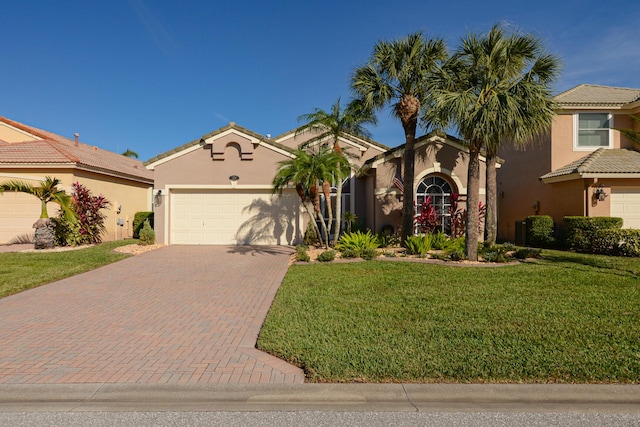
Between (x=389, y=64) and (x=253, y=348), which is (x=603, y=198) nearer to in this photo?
(x=389, y=64)

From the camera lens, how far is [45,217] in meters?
13.6

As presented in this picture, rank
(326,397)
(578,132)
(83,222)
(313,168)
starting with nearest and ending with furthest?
1. (326,397)
2. (313,168)
3. (83,222)
4. (578,132)

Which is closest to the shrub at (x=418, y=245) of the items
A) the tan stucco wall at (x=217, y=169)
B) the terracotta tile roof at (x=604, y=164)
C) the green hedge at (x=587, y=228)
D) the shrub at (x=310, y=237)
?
the shrub at (x=310, y=237)

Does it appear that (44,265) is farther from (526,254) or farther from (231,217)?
(526,254)

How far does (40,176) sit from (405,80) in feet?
50.3

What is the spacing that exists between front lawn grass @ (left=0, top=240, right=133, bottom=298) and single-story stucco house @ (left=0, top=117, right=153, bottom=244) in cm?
372

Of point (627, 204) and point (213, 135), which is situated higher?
point (213, 135)

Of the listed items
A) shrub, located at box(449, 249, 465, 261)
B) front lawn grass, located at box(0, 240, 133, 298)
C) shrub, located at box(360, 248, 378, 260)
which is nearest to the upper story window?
shrub, located at box(449, 249, 465, 261)

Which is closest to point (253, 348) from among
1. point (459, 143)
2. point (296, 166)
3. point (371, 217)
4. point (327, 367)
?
point (327, 367)

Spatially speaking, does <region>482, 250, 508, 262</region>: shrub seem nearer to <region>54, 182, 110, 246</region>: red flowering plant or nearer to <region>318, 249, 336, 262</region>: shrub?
<region>318, 249, 336, 262</region>: shrub

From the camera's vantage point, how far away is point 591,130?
1552 cm

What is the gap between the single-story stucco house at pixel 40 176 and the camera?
1548 centimetres

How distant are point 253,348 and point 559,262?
9.43 m

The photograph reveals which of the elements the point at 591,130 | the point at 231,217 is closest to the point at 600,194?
the point at 591,130
